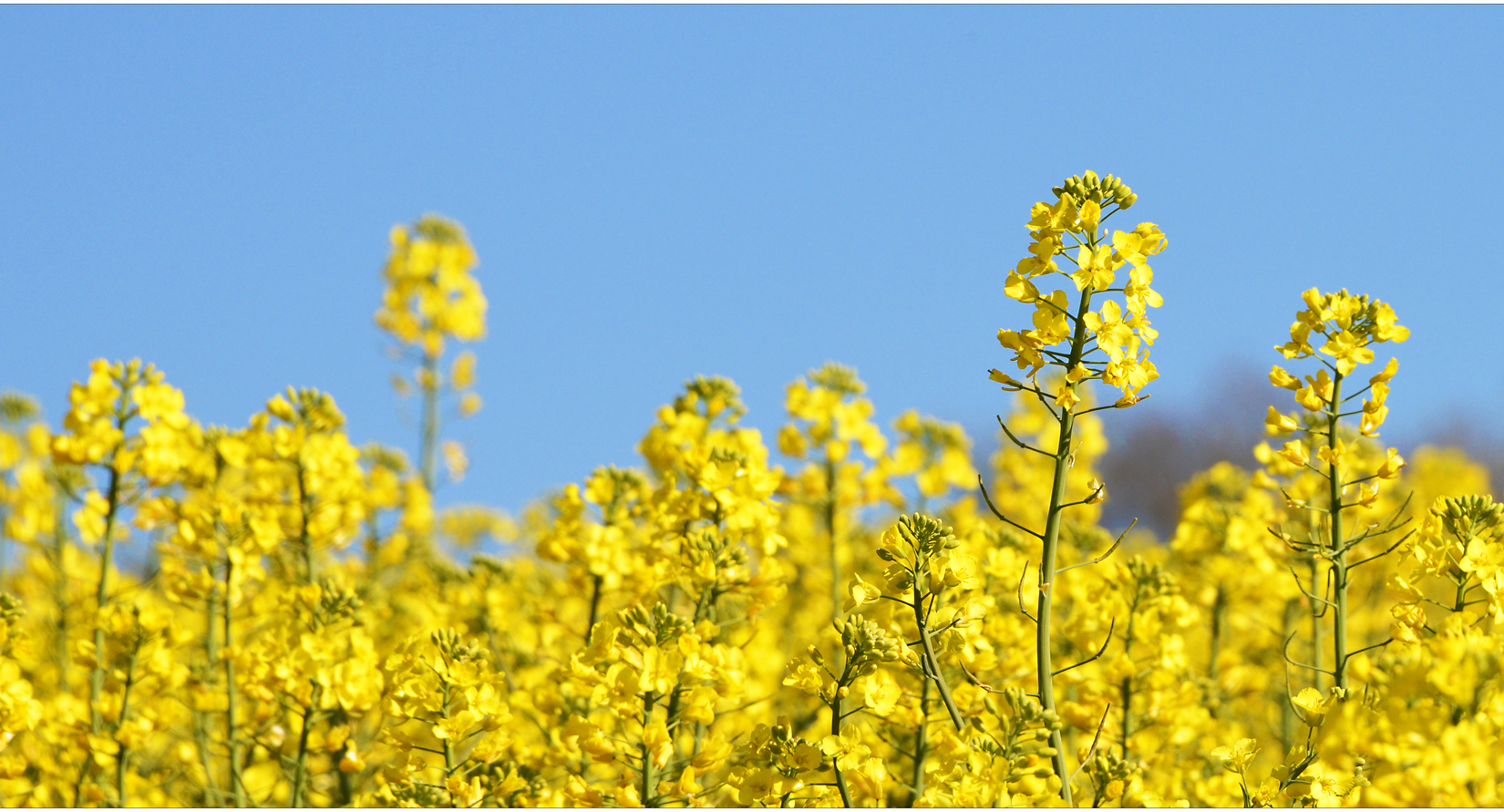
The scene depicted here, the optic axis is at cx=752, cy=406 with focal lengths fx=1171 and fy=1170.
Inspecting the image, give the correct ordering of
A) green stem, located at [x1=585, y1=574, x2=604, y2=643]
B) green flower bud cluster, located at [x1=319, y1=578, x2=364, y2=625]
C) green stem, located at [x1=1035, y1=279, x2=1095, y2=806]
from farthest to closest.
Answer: green stem, located at [x1=585, y1=574, x2=604, y2=643]
green flower bud cluster, located at [x1=319, y1=578, x2=364, y2=625]
green stem, located at [x1=1035, y1=279, x2=1095, y2=806]

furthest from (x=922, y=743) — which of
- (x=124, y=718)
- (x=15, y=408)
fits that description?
(x=15, y=408)

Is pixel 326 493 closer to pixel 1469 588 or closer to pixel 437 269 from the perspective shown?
A: pixel 1469 588

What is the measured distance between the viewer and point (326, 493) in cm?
479

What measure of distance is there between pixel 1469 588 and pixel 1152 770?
4.52 ft

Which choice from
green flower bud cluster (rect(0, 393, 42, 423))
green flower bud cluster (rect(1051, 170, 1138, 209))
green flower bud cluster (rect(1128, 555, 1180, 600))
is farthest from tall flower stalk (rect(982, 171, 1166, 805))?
green flower bud cluster (rect(0, 393, 42, 423))

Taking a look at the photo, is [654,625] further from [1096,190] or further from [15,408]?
[15,408]

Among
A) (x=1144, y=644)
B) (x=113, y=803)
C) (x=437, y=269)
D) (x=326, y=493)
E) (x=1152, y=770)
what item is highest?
(x=437, y=269)

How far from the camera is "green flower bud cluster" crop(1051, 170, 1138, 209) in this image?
7.70 feet

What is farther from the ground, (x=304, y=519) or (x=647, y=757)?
(x=304, y=519)

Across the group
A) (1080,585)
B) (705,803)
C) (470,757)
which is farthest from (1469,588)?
(470,757)

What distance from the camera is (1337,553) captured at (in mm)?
2594

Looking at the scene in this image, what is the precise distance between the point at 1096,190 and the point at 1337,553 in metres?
1.00

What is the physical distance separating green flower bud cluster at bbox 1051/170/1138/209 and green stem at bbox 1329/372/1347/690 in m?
0.75

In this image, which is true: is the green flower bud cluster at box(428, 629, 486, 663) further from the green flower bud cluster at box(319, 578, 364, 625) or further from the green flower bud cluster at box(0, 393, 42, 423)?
the green flower bud cluster at box(0, 393, 42, 423)
